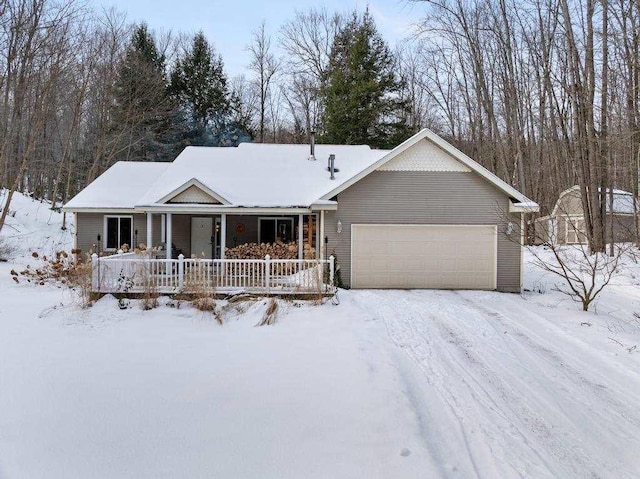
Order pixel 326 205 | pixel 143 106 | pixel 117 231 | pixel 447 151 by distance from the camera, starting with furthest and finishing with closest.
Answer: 1. pixel 143 106
2. pixel 117 231
3. pixel 447 151
4. pixel 326 205

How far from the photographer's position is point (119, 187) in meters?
16.7

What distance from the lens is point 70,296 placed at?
1070 cm

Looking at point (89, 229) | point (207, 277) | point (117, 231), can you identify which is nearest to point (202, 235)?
point (117, 231)

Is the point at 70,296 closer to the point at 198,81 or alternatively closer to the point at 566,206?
the point at 198,81

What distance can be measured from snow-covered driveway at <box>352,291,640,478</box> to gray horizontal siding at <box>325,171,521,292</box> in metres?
2.99

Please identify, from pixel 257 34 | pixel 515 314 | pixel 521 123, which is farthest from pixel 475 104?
pixel 515 314

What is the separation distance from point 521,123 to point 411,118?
8.94 meters

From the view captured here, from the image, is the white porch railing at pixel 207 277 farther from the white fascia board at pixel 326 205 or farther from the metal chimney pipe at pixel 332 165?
the metal chimney pipe at pixel 332 165

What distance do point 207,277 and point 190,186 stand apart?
155 inches

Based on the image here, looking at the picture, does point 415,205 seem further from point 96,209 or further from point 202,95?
point 202,95

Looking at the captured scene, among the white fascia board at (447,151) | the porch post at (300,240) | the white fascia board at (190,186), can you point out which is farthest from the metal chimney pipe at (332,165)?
the white fascia board at (190,186)

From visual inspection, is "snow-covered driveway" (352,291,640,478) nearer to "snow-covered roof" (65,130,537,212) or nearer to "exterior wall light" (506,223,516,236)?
"exterior wall light" (506,223,516,236)

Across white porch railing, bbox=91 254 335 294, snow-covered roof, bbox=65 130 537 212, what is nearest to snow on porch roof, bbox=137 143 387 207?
snow-covered roof, bbox=65 130 537 212

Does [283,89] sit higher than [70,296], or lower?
higher
